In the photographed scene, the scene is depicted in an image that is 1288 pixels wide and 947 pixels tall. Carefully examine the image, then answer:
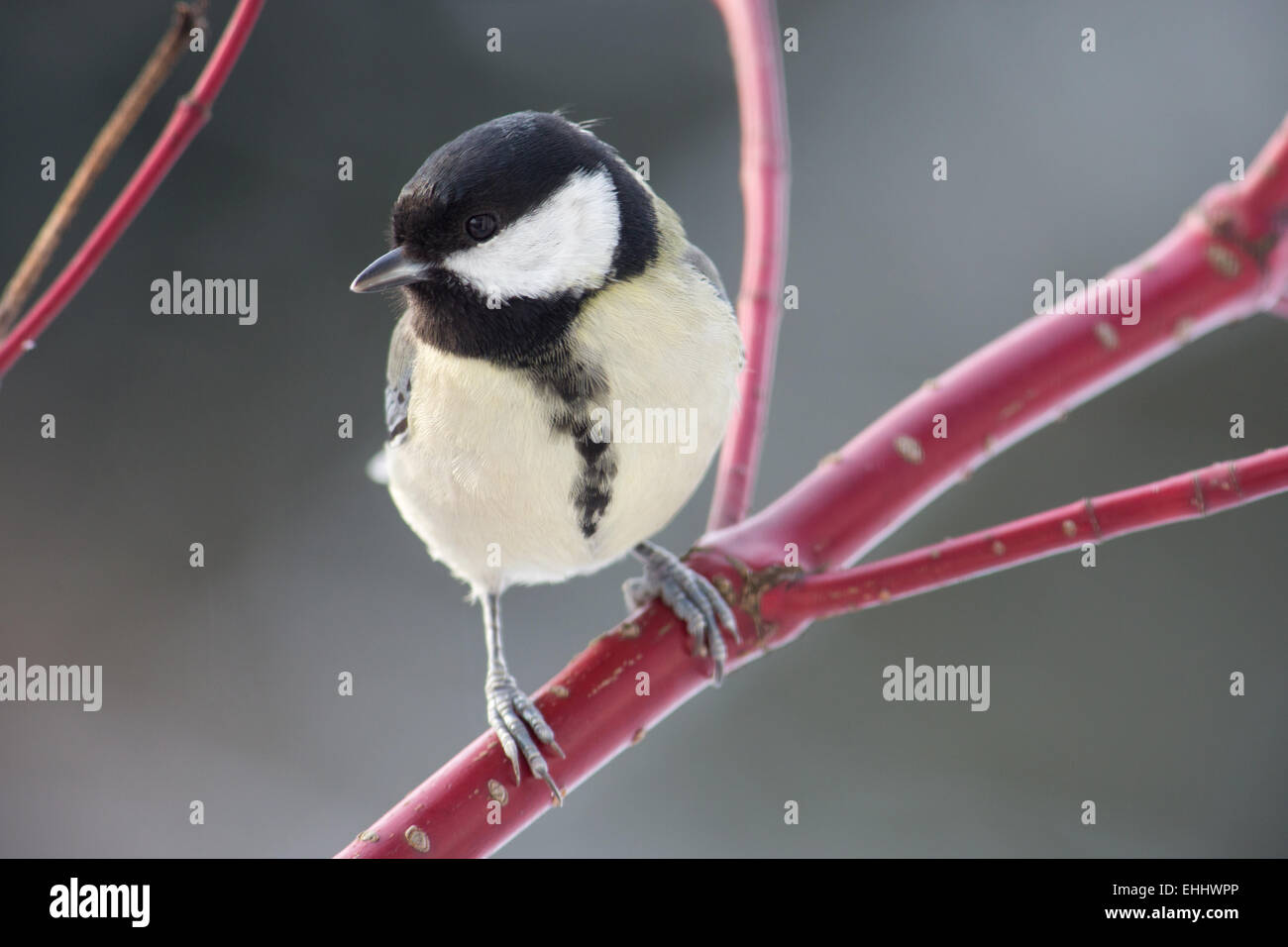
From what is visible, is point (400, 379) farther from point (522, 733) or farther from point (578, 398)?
point (522, 733)

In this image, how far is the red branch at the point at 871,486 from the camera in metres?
0.52

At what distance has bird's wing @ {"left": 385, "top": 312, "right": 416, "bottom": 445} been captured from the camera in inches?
36.5

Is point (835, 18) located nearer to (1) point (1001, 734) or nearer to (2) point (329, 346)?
(2) point (329, 346)

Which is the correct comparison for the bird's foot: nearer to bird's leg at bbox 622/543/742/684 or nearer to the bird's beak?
bird's leg at bbox 622/543/742/684

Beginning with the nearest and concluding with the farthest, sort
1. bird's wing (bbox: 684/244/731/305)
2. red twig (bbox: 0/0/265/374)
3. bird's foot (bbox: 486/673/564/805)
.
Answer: red twig (bbox: 0/0/265/374) < bird's foot (bbox: 486/673/564/805) < bird's wing (bbox: 684/244/731/305)

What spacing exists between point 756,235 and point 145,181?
0.42 meters

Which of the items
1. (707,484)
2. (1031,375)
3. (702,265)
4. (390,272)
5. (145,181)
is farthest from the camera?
(707,484)

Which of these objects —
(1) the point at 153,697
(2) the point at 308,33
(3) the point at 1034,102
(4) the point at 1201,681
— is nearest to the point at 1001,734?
(4) the point at 1201,681

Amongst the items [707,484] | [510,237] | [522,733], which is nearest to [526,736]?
[522,733]

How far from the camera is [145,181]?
431mm

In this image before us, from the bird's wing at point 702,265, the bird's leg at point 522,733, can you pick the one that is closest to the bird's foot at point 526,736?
the bird's leg at point 522,733

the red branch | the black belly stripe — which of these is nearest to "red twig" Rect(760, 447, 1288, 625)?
the red branch

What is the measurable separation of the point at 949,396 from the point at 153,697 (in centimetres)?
145

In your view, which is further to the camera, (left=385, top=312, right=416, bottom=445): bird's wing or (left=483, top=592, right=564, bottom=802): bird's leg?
(left=385, top=312, right=416, bottom=445): bird's wing
